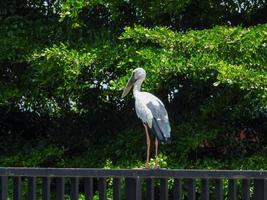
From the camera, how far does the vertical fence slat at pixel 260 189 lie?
5.27 m

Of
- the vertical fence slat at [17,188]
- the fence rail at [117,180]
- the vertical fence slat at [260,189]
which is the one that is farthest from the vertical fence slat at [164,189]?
the vertical fence slat at [17,188]

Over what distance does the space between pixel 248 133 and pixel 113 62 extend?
159 cm

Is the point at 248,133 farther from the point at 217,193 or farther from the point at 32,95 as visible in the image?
the point at 217,193

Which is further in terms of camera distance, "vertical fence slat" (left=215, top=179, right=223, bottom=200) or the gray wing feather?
the gray wing feather

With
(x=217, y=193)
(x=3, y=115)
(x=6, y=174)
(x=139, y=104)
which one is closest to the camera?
(x=6, y=174)

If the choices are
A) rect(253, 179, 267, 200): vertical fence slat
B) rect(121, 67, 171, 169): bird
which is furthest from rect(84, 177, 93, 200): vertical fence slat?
rect(253, 179, 267, 200): vertical fence slat

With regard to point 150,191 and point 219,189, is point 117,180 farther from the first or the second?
point 219,189

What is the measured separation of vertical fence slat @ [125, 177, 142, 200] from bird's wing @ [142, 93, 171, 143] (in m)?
0.40

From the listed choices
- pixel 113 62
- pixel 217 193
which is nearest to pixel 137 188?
pixel 217 193

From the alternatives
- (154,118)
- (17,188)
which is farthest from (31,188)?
(154,118)

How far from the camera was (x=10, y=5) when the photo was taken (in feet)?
29.3

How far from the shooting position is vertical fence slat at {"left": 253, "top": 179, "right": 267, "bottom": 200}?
527cm

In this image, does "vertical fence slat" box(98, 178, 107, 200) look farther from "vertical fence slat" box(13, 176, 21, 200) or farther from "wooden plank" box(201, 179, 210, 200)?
"wooden plank" box(201, 179, 210, 200)

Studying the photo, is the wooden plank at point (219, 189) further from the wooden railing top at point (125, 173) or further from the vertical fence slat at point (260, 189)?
the vertical fence slat at point (260, 189)
